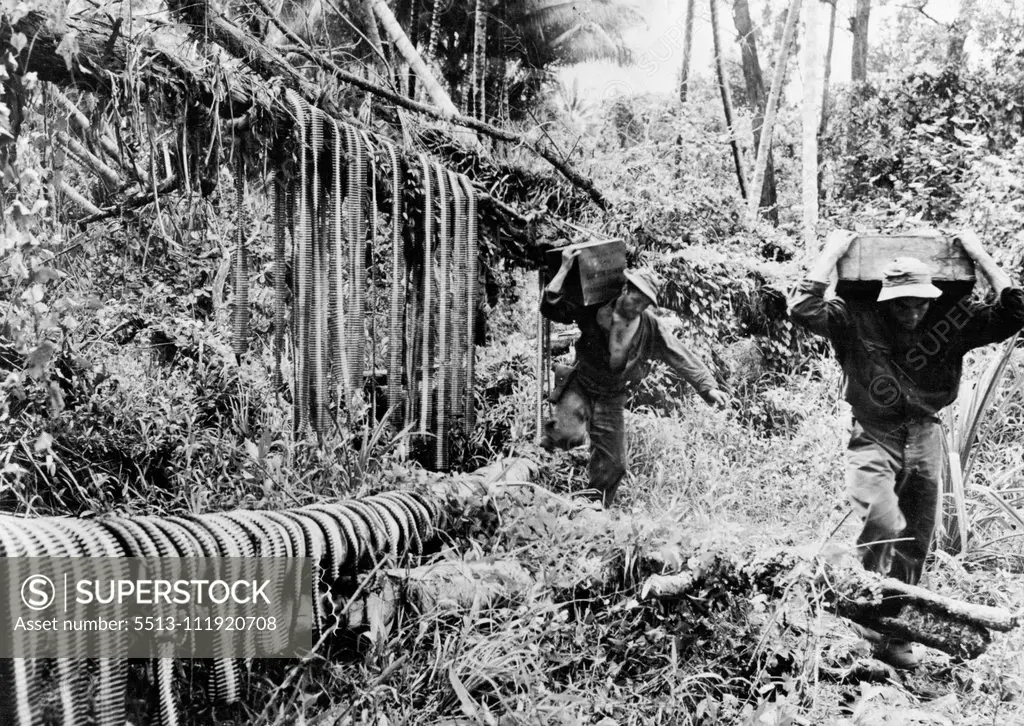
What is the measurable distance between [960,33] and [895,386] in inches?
395

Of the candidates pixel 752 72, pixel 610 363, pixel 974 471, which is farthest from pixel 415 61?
pixel 752 72

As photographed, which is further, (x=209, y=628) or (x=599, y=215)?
(x=599, y=215)

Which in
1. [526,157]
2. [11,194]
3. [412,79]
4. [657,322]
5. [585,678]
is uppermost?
[412,79]

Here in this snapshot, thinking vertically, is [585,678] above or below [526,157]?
below

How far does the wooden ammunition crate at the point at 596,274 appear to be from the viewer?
192 inches

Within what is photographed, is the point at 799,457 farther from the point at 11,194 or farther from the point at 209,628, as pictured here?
the point at 11,194

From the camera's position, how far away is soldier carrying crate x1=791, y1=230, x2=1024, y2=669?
162 inches

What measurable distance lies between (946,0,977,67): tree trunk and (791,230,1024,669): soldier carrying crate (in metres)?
8.08

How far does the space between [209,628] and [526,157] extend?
15.7 feet

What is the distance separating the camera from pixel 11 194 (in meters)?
3.62

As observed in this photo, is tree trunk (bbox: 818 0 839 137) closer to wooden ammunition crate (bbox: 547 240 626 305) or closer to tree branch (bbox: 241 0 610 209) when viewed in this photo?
tree branch (bbox: 241 0 610 209)

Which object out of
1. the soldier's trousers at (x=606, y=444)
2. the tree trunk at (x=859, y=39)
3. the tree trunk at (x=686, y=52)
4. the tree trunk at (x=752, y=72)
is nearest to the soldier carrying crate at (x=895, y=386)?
the soldier's trousers at (x=606, y=444)

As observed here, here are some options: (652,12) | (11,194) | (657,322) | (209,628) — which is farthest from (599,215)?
(652,12)

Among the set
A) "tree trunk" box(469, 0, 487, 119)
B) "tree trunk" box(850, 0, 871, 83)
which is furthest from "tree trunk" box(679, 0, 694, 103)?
"tree trunk" box(469, 0, 487, 119)
